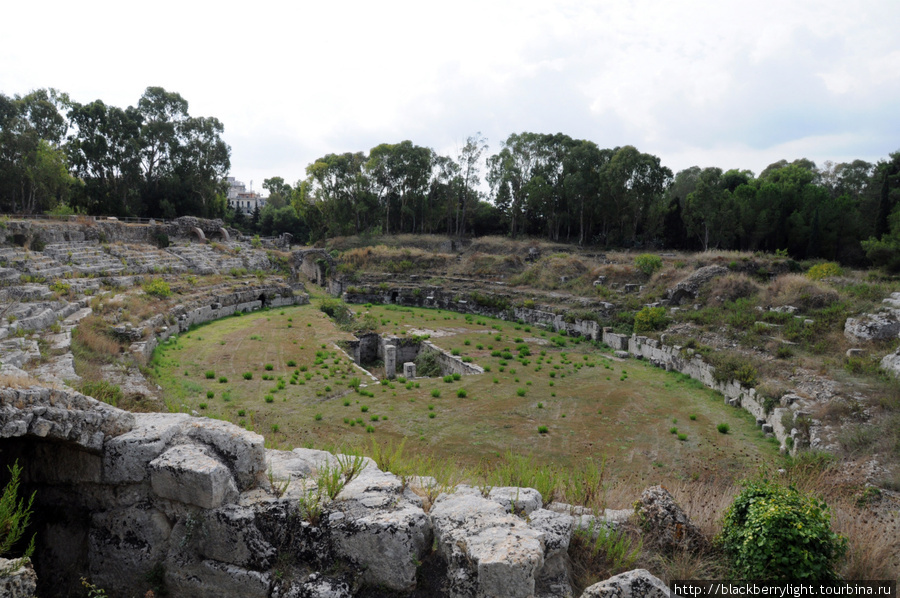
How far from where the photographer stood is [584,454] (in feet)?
35.0

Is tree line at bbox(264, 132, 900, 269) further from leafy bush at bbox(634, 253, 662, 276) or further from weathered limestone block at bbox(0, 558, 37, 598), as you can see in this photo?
weathered limestone block at bbox(0, 558, 37, 598)

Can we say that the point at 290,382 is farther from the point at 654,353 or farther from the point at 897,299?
the point at 897,299

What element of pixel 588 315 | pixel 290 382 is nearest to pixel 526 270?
pixel 588 315

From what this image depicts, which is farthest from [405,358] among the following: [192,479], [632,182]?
[632,182]

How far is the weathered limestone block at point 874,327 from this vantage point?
14.9 m

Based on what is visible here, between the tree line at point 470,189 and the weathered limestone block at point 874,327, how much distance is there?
53.5ft

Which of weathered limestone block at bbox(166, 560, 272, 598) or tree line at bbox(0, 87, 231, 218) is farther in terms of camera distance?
tree line at bbox(0, 87, 231, 218)

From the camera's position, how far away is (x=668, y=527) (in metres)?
4.38

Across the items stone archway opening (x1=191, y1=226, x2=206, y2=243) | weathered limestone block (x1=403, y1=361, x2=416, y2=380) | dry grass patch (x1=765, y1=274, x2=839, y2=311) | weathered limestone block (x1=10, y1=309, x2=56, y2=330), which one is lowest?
weathered limestone block (x1=403, y1=361, x2=416, y2=380)

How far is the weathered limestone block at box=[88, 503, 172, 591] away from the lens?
168 inches

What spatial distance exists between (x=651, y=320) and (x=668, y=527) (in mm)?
18546

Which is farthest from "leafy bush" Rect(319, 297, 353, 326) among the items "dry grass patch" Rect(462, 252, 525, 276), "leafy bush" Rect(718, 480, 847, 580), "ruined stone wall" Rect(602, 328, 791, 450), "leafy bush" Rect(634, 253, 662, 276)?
"leafy bush" Rect(718, 480, 847, 580)

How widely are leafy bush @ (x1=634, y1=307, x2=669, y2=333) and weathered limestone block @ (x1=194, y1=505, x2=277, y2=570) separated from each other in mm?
20164

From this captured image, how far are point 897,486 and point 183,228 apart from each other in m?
43.1
